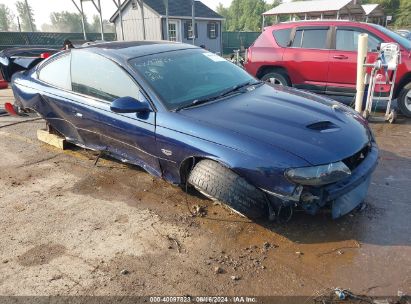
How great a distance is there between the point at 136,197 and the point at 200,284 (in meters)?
1.50

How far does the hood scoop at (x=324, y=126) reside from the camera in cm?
302

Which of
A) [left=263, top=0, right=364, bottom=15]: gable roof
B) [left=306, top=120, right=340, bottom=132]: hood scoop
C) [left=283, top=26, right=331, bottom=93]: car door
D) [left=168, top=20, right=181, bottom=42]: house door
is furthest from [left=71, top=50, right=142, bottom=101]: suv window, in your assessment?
[left=168, top=20, right=181, bottom=42]: house door

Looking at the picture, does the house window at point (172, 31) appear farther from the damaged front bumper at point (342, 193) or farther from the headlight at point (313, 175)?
the headlight at point (313, 175)

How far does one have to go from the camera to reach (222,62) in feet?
14.3

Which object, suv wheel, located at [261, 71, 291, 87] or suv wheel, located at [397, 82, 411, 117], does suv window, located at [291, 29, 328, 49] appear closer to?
suv wheel, located at [261, 71, 291, 87]

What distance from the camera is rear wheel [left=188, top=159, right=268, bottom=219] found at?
2.81m

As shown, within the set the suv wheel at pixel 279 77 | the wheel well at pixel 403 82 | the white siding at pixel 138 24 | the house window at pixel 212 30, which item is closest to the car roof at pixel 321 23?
the suv wheel at pixel 279 77

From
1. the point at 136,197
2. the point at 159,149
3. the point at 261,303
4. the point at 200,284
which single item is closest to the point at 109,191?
the point at 136,197

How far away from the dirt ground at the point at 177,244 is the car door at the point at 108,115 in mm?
466

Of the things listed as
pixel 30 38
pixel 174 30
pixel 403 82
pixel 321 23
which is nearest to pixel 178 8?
pixel 174 30

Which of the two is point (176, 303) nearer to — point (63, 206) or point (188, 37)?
point (63, 206)

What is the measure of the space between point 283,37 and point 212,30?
23.3m

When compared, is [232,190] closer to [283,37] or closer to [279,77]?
[279,77]

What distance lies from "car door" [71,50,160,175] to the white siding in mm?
23332
